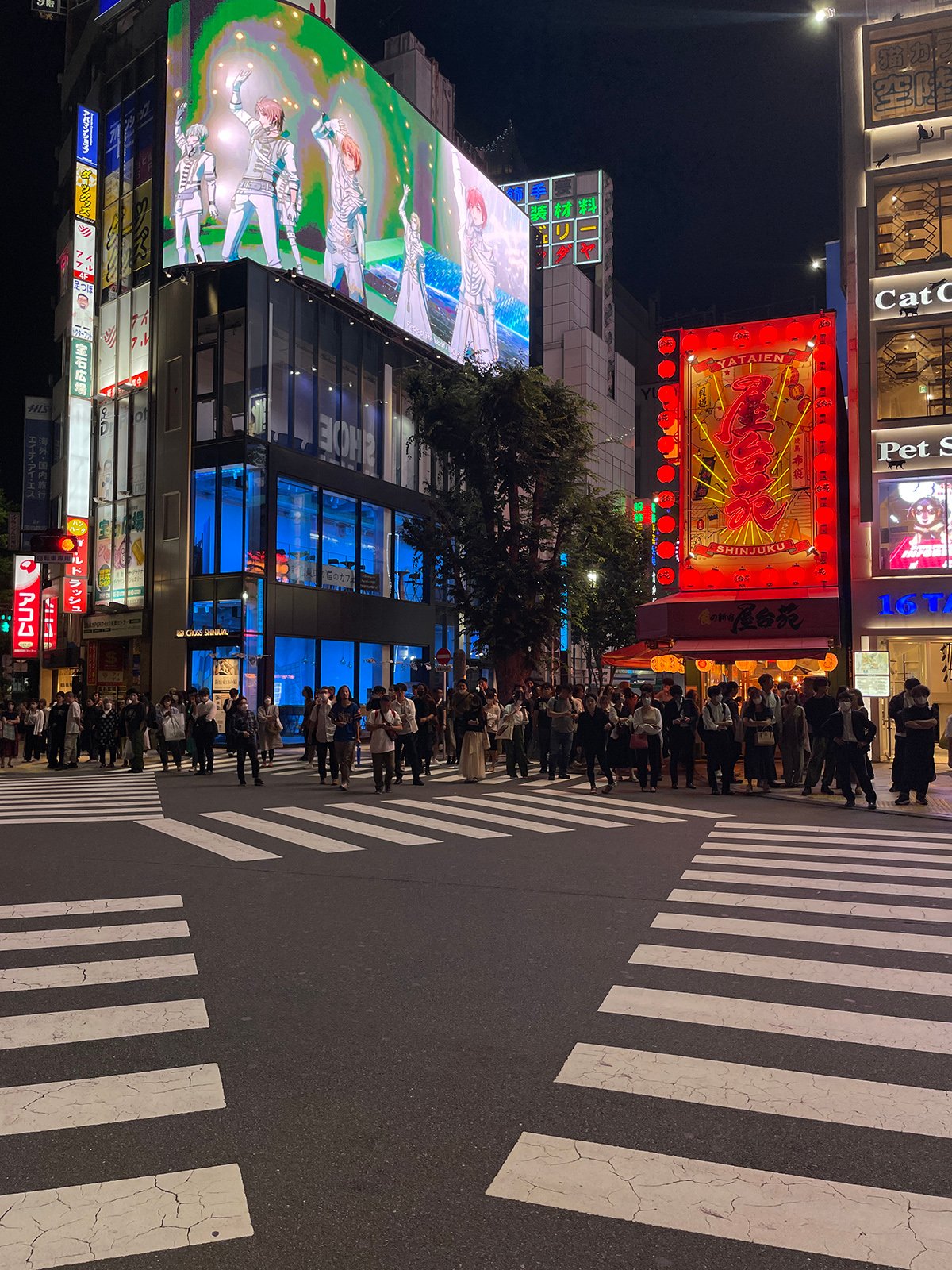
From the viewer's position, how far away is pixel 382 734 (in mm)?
16922

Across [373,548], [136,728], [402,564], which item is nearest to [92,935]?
[136,728]

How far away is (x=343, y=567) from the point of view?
37656 millimetres

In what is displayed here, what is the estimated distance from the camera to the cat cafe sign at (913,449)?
81.1 ft

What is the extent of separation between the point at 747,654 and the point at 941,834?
11.6 metres

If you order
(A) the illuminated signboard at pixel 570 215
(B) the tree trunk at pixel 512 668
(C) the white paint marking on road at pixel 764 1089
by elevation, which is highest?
(A) the illuminated signboard at pixel 570 215

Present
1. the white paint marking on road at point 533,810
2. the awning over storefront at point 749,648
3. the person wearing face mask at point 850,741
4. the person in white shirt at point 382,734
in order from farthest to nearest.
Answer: the awning over storefront at point 749,648 → the person in white shirt at point 382,734 → the person wearing face mask at point 850,741 → the white paint marking on road at point 533,810

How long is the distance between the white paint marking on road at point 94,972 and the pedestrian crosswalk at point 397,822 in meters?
3.80

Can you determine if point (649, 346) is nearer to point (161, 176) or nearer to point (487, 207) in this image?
point (487, 207)

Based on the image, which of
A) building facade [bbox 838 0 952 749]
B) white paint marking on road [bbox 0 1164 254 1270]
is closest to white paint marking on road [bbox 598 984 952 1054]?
white paint marking on road [bbox 0 1164 254 1270]

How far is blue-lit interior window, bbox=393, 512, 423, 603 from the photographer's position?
41.1 metres

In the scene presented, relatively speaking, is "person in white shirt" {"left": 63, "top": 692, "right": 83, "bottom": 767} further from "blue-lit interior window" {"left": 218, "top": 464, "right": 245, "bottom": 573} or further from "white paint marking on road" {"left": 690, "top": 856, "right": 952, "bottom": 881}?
"white paint marking on road" {"left": 690, "top": 856, "right": 952, "bottom": 881}

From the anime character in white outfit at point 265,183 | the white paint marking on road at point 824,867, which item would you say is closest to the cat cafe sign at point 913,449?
the white paint marking on road at point 824,867

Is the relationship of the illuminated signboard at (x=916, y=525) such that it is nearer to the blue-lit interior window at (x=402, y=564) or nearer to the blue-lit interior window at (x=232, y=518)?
the blue-lit interior window at (x=402, y=564)

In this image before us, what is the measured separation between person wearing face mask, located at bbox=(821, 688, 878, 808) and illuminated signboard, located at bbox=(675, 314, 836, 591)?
10.0 m
